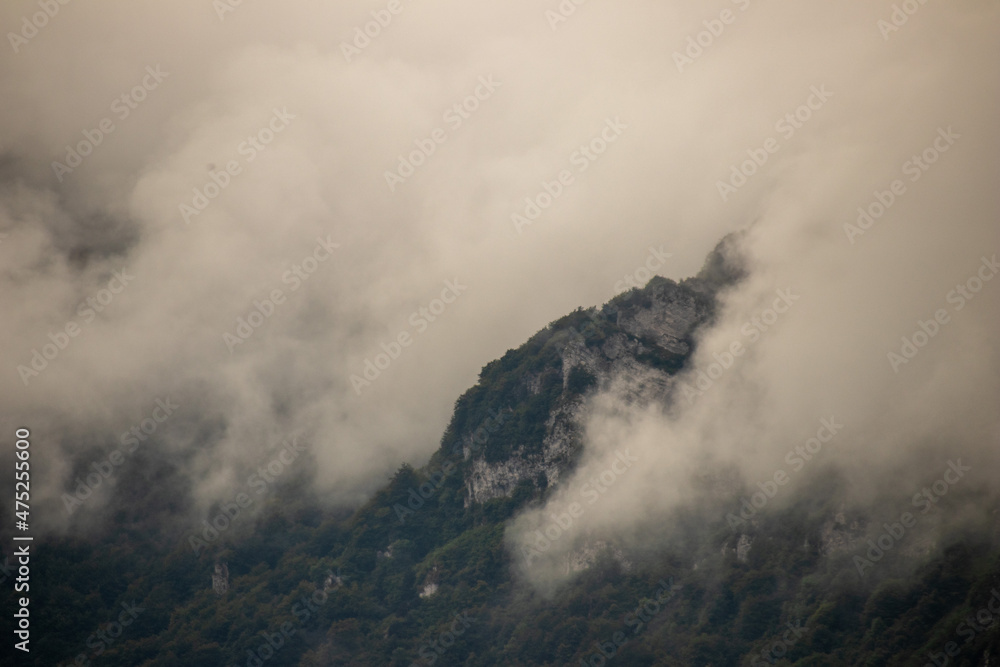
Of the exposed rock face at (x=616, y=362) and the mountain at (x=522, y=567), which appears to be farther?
the exposed rock face at (x=616, y=362)

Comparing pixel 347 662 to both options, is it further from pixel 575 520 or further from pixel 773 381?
pixel 773 381

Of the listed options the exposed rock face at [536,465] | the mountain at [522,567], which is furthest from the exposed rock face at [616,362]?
the mountain at [522,567]

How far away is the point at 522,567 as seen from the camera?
137 metres

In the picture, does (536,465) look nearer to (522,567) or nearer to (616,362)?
(522,567)

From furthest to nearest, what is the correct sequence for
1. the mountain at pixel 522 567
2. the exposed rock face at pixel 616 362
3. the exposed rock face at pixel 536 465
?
the exposed rock face at pixel 616 362, the exposed rock face at pixel 536 465, the mountain at pixel 522 567

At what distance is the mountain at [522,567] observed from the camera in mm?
105250

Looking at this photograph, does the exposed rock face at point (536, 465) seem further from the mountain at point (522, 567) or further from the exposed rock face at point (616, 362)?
the mountain at point (522, 567)

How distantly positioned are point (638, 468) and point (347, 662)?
1832 inches

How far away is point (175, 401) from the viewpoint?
6654 inches

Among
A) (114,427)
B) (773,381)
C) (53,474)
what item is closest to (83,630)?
(53,474)

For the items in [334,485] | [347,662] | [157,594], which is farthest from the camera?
[334,485]

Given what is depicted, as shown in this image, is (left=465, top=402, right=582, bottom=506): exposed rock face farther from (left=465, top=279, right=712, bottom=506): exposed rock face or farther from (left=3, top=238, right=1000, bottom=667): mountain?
(left=3, top=238, right=1000, bottom=667): mountain

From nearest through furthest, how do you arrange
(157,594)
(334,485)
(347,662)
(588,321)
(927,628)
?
(927,628)
(347,662)
(157,594)
(588,321)
(334,485)

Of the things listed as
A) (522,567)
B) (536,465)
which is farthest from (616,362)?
(522,567)
